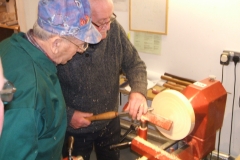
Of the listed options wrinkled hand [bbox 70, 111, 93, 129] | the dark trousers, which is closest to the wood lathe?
wrinkled hand [bbox 70, 111, 93, 129]

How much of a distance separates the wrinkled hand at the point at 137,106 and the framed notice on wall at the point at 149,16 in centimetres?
106

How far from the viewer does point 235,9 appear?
2037mm

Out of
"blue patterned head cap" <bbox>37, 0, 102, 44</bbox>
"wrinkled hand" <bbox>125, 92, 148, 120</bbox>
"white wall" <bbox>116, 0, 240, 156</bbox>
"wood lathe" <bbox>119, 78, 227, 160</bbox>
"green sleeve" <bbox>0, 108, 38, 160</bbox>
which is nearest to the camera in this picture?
"green sleeve" <bbox>0, 108, 38, 160</bbox>

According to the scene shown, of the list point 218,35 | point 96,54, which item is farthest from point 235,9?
point 96,54

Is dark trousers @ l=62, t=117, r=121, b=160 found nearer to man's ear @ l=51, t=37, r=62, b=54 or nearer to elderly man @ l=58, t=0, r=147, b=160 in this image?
elderly man @ l=58, t=0, r=147, b=160

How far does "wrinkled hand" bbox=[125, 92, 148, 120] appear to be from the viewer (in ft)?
4.55

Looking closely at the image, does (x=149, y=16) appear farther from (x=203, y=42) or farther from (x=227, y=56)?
(x=227, y=56)

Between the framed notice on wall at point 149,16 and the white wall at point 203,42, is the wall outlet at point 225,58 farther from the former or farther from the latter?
the framed notice on wall at point 149,16

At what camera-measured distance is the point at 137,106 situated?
143 centimetres

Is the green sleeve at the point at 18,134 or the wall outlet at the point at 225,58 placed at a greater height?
the green sleeve at the point at 18,134

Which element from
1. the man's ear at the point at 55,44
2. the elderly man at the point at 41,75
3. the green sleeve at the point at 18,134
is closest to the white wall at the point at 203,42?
the elderly man at the point at 41,75

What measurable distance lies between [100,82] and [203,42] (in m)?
1.10

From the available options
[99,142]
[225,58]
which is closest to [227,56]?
[225,58]

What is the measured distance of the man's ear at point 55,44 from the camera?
1.01 m
